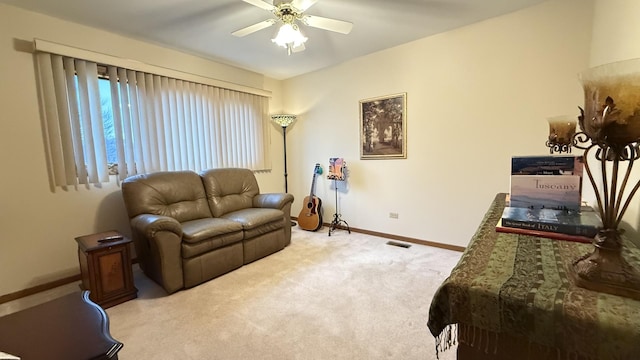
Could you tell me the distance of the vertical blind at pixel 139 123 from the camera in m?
2.54

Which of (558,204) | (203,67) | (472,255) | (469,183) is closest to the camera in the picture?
(472,255)

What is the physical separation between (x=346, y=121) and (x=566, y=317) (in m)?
3.60

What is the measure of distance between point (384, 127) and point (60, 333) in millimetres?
3434

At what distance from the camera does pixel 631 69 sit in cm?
62

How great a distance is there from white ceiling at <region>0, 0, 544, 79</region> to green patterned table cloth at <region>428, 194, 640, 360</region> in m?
2.36

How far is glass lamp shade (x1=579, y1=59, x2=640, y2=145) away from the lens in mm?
618

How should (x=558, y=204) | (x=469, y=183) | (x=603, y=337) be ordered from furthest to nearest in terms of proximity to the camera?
1. (x=469, y=183)
2. (x=558, y=204)
3. (x=603, y=337)

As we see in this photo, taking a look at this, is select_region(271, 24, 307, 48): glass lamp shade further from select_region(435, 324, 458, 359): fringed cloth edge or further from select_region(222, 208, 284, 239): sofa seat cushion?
select_region(435, 324, 458, 359): fringed cloth edge

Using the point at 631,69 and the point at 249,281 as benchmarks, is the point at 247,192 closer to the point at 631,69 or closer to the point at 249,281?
the point at 249,281

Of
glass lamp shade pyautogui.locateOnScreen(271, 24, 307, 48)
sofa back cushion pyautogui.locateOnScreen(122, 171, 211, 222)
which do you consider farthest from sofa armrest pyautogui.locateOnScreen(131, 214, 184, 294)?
glass lamp shade pyautogui.locateOnScreen(271, 24, 307, 48)

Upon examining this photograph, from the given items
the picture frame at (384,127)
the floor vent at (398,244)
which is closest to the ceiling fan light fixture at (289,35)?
the picture frame at (384,127)

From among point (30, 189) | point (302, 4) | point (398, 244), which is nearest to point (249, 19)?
point (302, 4)

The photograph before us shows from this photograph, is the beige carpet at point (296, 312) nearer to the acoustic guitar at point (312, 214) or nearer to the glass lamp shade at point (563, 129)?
the acoustic guitar at point (312, 214)

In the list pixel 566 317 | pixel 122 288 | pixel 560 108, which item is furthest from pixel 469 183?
pixel 122 288
